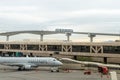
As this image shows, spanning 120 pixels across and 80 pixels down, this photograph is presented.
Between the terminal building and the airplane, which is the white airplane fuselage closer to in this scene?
the airplane

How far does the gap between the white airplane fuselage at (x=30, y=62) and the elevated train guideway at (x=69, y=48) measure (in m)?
22.1

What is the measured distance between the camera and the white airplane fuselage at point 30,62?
271ft

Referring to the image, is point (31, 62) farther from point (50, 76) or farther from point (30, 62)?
point (50, 76)

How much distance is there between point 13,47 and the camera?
6048 inches

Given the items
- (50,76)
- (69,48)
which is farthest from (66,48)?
(50,76)

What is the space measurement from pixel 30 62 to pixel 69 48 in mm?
34165

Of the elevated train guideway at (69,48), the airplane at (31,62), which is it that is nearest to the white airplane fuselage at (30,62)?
the airplane at (31,62)

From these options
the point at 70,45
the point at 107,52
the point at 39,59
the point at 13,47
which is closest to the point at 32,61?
the point at 39,59

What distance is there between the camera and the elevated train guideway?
→ 9832 cm

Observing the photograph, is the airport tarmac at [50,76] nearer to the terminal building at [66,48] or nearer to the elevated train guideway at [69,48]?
the elevated train guideway at [69,48]

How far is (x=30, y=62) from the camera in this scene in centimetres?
8462

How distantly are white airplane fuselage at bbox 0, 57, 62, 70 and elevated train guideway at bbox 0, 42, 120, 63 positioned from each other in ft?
72.5

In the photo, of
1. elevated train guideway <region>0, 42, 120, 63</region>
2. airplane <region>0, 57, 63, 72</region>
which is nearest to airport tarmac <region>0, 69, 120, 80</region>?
airplane <region>0, 57, 63, 72</region>

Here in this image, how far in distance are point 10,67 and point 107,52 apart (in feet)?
99.5
